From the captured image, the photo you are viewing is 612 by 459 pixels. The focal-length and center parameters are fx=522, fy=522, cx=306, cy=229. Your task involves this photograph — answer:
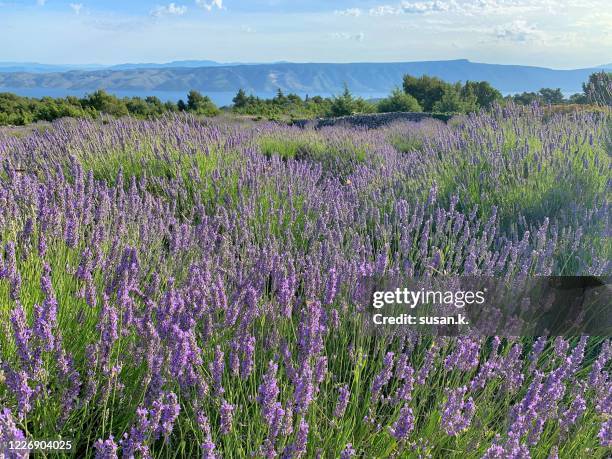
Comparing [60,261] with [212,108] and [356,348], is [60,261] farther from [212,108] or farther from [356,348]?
[212,108]

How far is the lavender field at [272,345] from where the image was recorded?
131 centimetres

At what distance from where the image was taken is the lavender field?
1.31 metres

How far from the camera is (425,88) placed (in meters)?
29.7

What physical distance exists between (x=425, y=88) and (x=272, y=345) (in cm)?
3004

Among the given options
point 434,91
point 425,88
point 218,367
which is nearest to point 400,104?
point 434,91

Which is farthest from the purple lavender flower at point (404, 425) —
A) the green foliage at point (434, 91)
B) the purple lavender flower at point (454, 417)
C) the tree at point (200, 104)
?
the green foliage at point (434, 91)

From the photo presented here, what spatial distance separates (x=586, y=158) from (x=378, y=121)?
36.9 ft

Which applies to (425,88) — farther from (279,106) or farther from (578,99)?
(578,99)

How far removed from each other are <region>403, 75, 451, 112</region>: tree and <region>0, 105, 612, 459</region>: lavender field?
25857 mm

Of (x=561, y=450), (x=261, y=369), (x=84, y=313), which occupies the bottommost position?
(x=561, y=450)

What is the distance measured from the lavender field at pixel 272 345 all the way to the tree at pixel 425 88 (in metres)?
25.9

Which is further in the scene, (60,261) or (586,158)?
(586,158)

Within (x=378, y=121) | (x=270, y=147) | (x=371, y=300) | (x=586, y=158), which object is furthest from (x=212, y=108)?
(x=371, y=300)

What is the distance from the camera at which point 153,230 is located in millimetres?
2654
